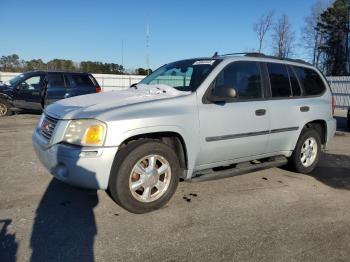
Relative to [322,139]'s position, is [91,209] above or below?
below

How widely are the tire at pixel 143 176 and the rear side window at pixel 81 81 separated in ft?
33.9

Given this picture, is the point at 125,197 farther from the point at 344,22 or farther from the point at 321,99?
the point at 344,22

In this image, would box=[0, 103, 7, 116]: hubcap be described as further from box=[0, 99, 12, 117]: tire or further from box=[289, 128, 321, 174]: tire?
box=[289, 128, 321, 174]: tire

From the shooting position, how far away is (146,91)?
5.15 metres

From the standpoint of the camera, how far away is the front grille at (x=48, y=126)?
4.35m

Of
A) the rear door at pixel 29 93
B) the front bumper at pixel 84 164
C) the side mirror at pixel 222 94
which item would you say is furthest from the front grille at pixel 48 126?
the rear door at pixel 29 93

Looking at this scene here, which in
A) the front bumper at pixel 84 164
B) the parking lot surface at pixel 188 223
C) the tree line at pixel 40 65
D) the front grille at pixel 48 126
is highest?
the tree line at pixel 40 65

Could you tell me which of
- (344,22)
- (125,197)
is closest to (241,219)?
(125,197)

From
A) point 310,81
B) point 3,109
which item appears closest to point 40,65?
point 3,109

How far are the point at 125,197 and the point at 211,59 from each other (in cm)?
230

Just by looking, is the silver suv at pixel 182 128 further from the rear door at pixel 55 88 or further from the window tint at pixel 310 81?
the rear door at pixel 55 88

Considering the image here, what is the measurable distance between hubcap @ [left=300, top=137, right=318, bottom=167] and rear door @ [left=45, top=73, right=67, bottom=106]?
31.4 feet

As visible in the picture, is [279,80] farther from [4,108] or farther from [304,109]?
[4,108]

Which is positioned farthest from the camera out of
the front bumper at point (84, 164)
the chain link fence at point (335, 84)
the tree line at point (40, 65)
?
the tree line at point (40, 65)
